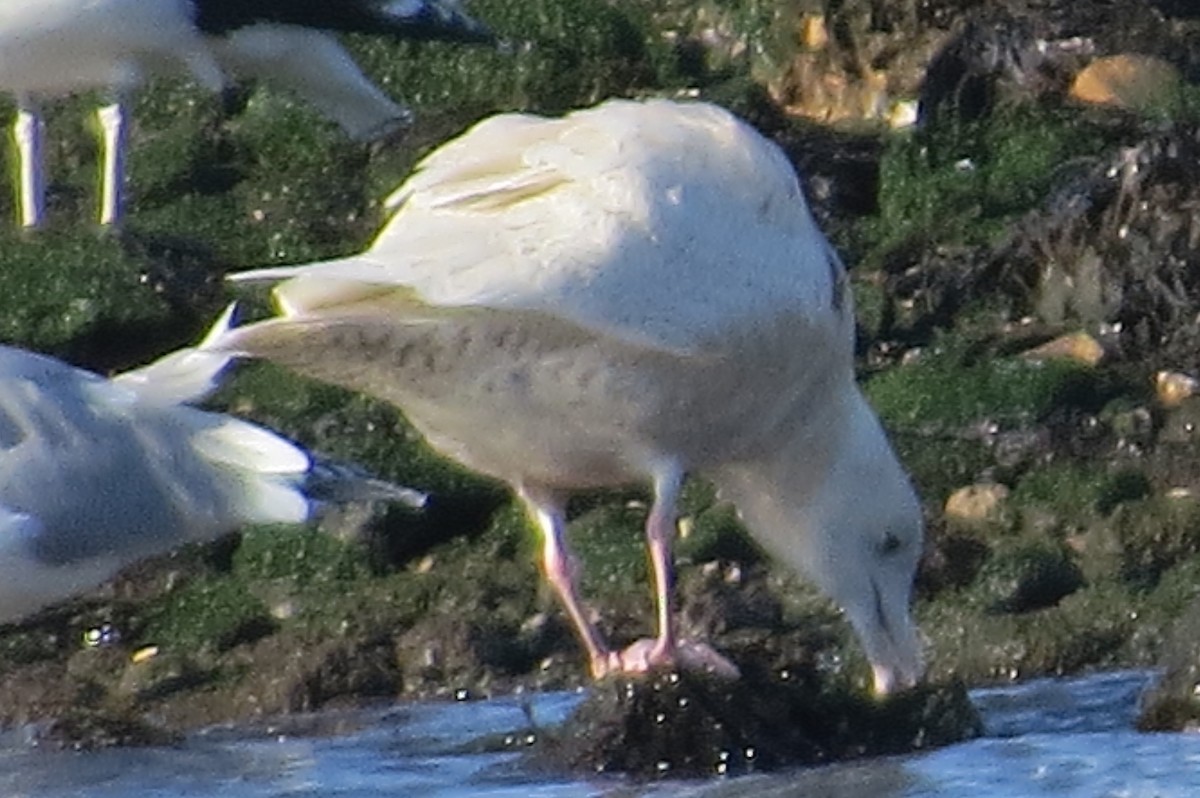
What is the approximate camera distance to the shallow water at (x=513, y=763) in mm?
7176

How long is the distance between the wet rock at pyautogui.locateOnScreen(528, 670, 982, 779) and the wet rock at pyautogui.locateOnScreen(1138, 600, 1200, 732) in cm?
39

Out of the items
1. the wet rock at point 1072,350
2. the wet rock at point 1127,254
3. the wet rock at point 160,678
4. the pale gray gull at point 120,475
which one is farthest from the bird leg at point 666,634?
the wet rock at point 1127,254

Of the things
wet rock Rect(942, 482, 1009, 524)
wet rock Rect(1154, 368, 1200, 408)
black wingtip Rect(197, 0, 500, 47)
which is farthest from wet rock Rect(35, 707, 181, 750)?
black wingtip Rect(197, 0, 500, 47)

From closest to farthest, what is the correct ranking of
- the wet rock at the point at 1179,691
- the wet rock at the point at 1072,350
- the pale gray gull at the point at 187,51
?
the wet rock at the point at 1179,691
the wet rock at the point at 1072,350
the pale gray gull at the point at 187,51

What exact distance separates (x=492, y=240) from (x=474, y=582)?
7.44ft

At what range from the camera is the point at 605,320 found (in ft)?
24.0

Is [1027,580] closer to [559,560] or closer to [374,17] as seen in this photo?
[559,560]

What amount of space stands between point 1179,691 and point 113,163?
5255 mm

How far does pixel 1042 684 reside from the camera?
333 inches

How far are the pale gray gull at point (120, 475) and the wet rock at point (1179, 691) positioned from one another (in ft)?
5.81

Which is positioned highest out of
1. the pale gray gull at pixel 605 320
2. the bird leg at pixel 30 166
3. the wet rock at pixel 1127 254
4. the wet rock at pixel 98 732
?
the pale gray gull at pixel 605 320

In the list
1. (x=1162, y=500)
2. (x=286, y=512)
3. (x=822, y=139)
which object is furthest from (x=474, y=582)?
(x=822, y=139)

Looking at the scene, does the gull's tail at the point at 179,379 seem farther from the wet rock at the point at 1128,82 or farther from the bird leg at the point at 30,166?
the wet rock at the point at 1128,82

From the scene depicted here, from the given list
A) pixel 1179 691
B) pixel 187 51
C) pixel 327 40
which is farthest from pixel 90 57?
pixel 1179 691
